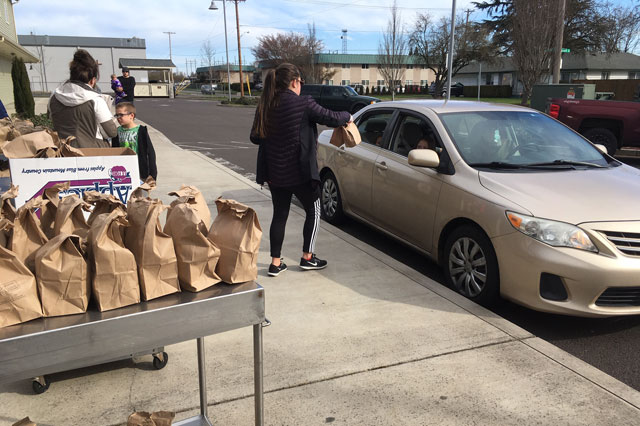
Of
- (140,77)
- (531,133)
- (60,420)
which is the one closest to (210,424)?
(60,420)

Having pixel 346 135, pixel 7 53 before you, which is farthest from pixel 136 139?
pixel 7 53

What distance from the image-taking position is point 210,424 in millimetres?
2459

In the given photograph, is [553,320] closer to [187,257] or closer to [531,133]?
[531,133]

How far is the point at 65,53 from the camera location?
264 ft

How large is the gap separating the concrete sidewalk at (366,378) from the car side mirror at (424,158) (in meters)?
1.16

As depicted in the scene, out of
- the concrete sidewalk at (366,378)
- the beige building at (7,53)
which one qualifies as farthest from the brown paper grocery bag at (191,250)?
the beige building at (7,53)

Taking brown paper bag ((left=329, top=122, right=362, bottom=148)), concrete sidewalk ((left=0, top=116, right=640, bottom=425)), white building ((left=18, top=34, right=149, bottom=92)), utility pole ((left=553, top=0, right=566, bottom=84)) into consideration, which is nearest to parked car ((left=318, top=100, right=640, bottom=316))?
concrete sidewalk ((left=0, top=116, right=640, bottom=425))

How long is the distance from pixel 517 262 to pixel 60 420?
305cm

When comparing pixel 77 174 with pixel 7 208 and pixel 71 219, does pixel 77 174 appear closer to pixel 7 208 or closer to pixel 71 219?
pixel 7 208

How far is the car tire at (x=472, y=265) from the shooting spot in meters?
3.95

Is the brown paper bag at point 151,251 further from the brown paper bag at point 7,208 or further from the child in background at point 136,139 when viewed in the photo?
the child in background at point 136,139

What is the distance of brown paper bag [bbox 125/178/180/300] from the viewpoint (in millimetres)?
1744

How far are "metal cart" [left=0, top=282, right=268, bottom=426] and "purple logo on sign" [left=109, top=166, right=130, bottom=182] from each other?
6.35 feet

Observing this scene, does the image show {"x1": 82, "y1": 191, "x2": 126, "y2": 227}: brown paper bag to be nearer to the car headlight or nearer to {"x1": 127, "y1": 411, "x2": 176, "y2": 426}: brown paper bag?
{"x1": 127, "y1": 411, "x2": 176, "y2": 426}: brown paper bag
